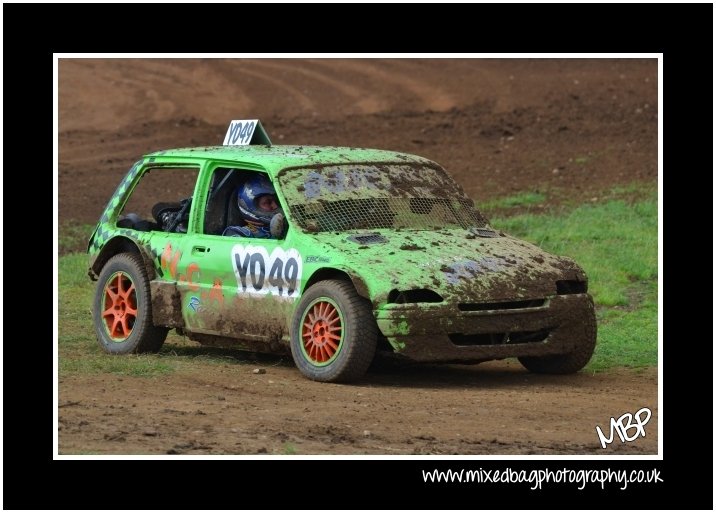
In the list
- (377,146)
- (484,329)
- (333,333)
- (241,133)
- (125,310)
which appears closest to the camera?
(484,329)

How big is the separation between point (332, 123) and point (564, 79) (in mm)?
4974

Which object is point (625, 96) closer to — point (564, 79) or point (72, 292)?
point (564, 79)

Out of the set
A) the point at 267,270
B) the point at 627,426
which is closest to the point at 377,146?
the point at 267,270

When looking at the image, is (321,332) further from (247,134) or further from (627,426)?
(247,134)

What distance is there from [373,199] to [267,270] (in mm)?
1015

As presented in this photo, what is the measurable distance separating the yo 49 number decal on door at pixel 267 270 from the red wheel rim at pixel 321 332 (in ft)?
0.90

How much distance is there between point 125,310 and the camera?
1271cm

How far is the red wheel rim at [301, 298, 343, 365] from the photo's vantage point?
10.9 m

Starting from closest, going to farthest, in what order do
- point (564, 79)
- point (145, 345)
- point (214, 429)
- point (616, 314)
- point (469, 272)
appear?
point (214, 429), point (469, 272), point (145, 345), point (616, 314), point (564, 79)

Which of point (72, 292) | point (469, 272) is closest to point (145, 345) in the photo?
point (469, 272)

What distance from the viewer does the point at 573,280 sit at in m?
11.4

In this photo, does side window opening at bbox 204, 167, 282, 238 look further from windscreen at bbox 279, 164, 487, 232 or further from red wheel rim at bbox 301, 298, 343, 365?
red wheel rim at bbox 301, 298, 343, 365

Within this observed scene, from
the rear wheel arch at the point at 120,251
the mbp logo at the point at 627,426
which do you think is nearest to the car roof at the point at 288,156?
the rear wheel arch at the point at 120,251

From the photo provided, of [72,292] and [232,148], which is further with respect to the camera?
[72,292]
